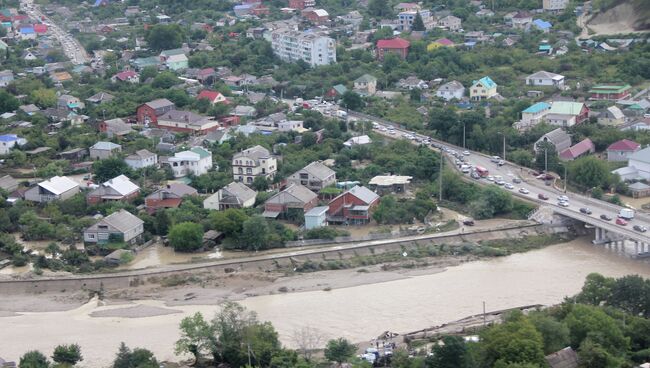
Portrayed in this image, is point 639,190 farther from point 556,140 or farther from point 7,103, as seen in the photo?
point 7,103

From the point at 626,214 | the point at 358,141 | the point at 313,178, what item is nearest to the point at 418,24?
the point at 358,141

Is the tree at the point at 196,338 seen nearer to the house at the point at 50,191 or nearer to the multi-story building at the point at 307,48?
the house at the point at 50,191

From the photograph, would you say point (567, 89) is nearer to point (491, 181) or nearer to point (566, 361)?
point (491, 181)

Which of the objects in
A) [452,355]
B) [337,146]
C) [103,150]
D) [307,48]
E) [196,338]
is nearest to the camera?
[452,355]

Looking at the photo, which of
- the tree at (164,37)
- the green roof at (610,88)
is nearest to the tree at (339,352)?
the green roof at (610,88)

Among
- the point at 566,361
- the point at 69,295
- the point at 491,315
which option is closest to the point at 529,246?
the point at 491,315

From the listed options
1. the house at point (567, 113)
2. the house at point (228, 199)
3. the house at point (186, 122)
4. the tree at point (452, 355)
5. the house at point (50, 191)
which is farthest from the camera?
the house at point (186, 122)
